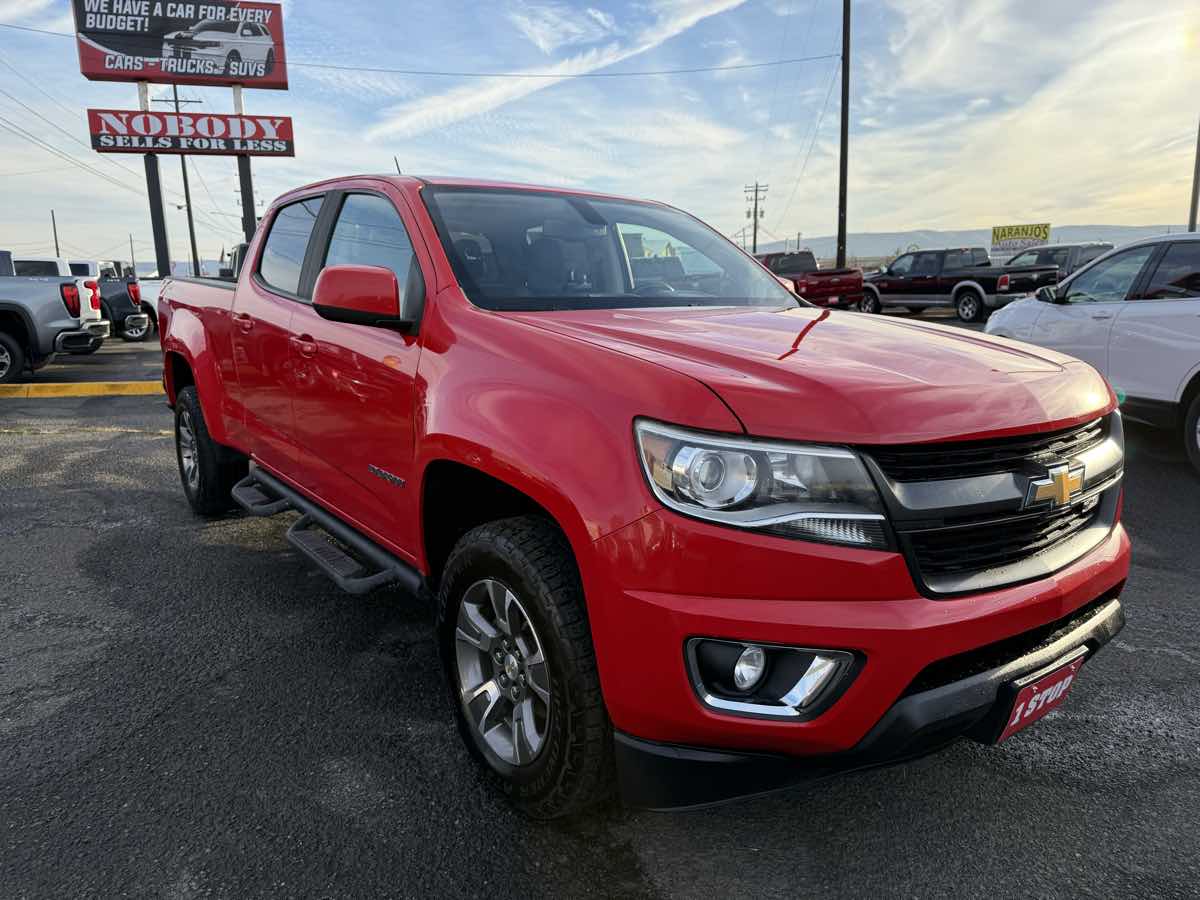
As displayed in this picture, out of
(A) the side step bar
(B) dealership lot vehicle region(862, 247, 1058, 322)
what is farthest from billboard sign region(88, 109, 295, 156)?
(A) the side step bar

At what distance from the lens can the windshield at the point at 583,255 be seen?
2.64m

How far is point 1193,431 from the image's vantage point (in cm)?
551

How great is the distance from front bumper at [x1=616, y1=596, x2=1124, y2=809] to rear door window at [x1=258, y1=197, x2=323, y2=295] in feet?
8.47

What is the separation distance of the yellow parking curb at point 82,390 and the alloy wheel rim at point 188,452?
576 centimetres

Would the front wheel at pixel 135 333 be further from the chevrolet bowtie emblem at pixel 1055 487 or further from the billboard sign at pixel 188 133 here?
the chevrolet bowtie emblem at pixel 1055 487

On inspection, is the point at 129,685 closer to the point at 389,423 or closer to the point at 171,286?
the point at 389,423

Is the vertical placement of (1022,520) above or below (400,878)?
above

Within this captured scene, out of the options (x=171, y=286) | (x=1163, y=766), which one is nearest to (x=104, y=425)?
(x=171, y=286)

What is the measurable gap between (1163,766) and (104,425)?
8688mm

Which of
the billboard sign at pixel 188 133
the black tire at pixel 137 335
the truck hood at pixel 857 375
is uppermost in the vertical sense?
the billboard sign at pixel 188 133

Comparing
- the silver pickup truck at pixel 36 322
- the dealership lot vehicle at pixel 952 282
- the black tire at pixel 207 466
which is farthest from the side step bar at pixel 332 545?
the dealership lot vehicle at pixel 952 282

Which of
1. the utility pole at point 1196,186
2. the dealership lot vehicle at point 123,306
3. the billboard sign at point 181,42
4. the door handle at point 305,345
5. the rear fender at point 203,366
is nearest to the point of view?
the door handle at point 305,345

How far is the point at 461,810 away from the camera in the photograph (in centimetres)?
220

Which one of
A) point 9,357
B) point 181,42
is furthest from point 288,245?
point 181,42
